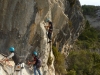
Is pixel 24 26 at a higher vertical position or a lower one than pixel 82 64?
higher

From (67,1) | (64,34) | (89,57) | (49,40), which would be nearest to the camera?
(49,40)

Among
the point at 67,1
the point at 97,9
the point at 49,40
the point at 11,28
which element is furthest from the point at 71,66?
the point at 97,9

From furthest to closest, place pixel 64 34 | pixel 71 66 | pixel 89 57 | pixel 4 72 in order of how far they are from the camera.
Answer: pixel 89 57 < pixel 71 66 < pixel 64 34 < pixel 4 72

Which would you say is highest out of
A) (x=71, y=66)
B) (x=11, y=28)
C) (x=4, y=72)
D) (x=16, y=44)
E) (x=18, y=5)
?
(x=18, y=5)

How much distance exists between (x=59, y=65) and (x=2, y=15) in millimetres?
10276

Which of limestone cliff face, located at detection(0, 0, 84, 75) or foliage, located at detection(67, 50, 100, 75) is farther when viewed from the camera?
foliage, located at detection(67, 50, 100, 75)

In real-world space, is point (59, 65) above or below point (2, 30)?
below

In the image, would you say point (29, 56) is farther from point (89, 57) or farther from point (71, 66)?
point (89, 57)

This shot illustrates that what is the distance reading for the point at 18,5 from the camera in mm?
19266

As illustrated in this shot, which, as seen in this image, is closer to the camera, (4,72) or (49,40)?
(4,72)

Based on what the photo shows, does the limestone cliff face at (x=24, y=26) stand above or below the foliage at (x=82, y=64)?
above

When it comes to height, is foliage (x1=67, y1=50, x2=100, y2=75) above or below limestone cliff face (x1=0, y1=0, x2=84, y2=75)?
below

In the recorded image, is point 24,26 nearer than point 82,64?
Yes

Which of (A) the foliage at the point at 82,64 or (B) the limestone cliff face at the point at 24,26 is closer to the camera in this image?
(B) the limestone cliff face at the point at 24,26
